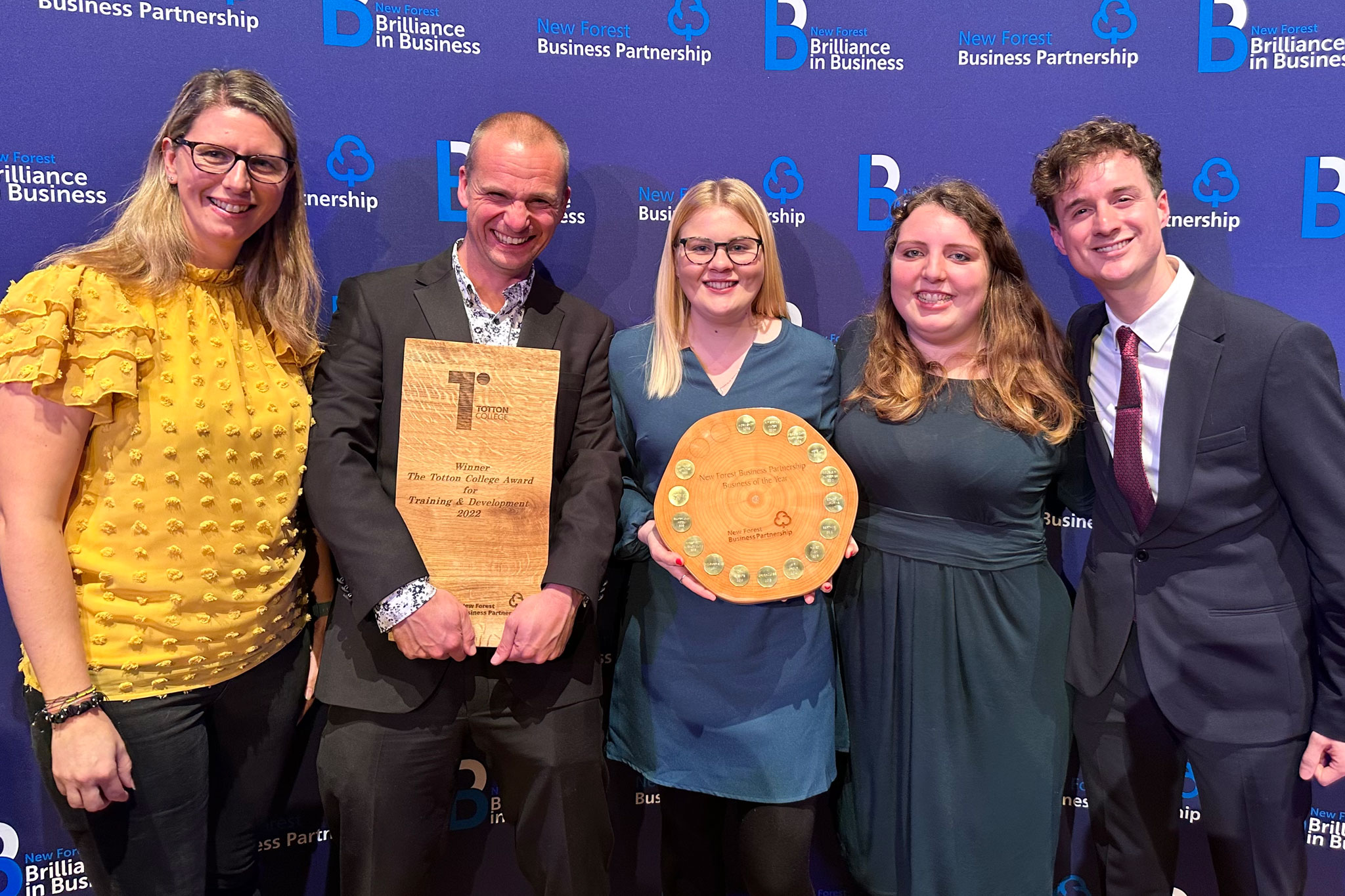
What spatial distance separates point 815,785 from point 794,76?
210 centimetres

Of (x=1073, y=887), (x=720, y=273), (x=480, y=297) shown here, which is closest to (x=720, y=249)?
(x=720, y=273)

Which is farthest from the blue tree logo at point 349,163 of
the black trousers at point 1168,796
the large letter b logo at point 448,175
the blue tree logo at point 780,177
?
the black trousers at point 1168,796

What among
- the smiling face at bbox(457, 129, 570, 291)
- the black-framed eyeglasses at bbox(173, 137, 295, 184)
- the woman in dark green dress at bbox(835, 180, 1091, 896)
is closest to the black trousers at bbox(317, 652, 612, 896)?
the woman in dark green dress at bbox(835, 180, 1091, 896)

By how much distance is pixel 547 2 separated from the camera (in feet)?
8.22

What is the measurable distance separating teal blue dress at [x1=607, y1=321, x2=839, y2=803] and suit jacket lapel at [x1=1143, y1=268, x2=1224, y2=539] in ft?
2.58

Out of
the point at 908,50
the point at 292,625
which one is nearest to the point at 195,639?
the point at 292,625

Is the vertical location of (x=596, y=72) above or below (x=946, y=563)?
above

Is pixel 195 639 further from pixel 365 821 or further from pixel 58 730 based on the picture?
pixel 365 821

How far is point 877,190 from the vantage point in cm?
266

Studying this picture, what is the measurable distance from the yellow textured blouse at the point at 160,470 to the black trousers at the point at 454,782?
0.36m

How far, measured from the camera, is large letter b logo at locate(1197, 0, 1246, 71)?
2.53m

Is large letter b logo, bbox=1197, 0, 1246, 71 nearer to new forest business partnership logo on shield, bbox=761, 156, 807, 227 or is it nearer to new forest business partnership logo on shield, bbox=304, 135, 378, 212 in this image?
new forest business partnership logo on shield, bbox=761, 156, 807, 227

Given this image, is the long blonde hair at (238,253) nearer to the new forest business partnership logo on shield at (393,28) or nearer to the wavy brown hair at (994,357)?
the new forest business partnership logo on shield at (393,28)

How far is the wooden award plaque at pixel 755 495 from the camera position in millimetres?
1916
